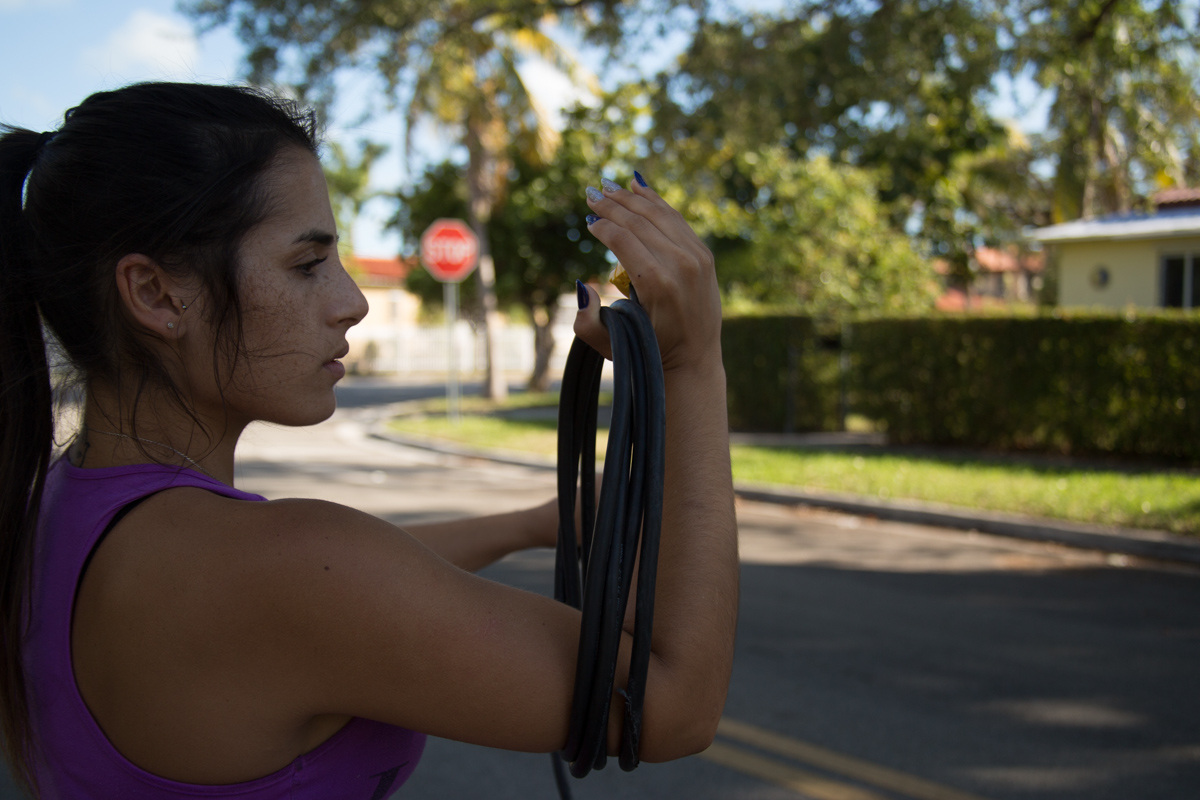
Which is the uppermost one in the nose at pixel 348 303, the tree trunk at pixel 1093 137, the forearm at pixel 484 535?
the tree trunk at pixel 1093 137

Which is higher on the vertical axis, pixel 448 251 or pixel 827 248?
pixel 827 248

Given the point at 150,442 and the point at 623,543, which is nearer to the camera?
the point at 623,543

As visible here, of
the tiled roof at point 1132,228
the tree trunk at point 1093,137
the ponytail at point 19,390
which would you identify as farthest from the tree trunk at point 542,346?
the ponytail at point 19,390

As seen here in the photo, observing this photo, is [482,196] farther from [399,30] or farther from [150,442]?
[150,442]

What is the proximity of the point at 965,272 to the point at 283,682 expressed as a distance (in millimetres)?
25896

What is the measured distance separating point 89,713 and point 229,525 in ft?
0.93

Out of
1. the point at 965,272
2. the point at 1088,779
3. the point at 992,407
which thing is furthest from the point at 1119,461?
the point at 965,272

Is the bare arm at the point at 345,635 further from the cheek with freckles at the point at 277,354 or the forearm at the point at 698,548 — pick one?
the cheek with freckles at the point at 277,354

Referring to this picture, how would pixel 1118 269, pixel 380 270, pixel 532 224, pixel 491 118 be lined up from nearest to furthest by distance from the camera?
pixel 1118 269, pixel 491 118, pixel 532 224, pixel 380 270

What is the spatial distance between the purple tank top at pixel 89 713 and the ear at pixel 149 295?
17 cm

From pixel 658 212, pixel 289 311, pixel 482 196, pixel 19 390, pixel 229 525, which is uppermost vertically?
pixel 482 196

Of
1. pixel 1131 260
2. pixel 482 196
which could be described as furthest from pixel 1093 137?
pixel 482 196

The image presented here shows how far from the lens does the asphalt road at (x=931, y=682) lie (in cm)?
373

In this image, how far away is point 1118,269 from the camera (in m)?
17.0
